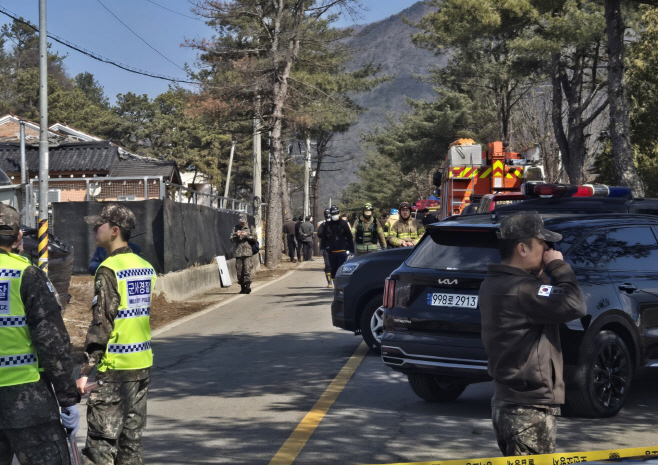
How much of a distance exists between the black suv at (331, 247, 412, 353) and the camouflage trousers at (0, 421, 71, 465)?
6.51m

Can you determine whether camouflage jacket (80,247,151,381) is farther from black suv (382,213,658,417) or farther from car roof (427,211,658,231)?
car roof (427,211,658,231)

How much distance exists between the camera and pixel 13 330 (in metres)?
4.19

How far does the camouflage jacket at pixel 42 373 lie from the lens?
4129 millimetres

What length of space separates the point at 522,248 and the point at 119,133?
74.7 meters

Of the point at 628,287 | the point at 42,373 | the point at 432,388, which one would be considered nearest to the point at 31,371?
the point at 42,373

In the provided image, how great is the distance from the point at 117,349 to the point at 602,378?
13.3ft

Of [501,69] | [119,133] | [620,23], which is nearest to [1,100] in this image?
[119,133]

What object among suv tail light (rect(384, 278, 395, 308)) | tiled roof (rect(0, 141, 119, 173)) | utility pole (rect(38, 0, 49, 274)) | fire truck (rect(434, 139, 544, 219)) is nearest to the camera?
suv tail light (rect(384, 278, 395, 308))

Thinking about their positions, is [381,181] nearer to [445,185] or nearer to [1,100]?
[1,100]

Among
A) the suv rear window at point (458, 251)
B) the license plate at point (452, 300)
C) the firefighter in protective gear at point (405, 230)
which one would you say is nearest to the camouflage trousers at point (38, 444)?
the license plate at point (452, 300)

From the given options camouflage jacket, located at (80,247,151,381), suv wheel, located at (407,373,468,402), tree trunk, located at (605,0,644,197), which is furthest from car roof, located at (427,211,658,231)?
tree trunk, located at (605,0,644,197)

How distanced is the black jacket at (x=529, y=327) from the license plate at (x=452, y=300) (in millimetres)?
2926

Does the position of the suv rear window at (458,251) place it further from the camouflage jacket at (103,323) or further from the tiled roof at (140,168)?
the tiled roof at (140,168)

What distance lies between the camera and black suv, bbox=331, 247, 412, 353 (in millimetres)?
10523
